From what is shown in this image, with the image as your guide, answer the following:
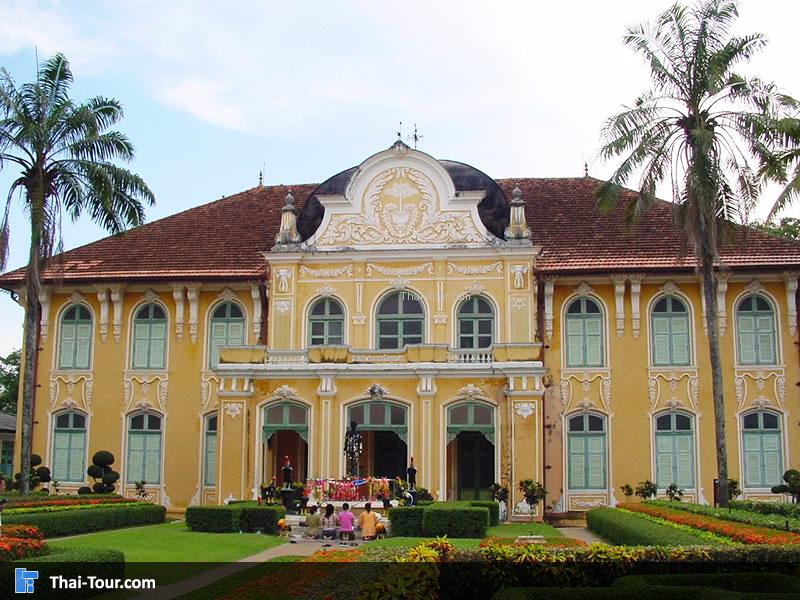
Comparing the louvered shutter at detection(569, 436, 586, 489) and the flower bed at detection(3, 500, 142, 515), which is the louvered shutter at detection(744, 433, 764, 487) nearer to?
the louvered shutter at detection(569, 436, 586, 489)

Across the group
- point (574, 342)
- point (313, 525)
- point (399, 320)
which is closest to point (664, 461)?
point (574, 342)

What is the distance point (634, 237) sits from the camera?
28469mm

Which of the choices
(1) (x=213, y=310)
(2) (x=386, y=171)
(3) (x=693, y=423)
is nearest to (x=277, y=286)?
(1) (x=213, y=310)

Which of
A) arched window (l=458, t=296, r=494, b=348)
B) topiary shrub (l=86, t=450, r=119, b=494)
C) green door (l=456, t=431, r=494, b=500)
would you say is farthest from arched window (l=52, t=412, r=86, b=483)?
arched window (l=458, t=296, r=494, b=348)

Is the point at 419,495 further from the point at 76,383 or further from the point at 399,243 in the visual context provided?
the point at 76,383

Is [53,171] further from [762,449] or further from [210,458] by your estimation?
[762,449]

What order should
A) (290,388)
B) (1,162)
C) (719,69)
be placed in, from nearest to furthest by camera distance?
(719,69)
(1,162)
(290,388)

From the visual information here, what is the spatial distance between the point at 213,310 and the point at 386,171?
21.7 ft

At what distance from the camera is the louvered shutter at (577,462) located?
27078 mm

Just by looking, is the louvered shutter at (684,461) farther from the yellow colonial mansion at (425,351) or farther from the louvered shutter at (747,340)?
the louvered shutter at (747,340)

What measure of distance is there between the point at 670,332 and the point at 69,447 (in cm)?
1771

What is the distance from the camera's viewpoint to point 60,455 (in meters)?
29.4

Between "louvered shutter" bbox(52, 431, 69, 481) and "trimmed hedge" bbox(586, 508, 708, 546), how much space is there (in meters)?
15.4

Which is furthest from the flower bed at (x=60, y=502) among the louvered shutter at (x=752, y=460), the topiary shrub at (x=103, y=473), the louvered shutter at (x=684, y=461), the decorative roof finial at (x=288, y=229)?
the louvered shutter at (x=752, y=460)
